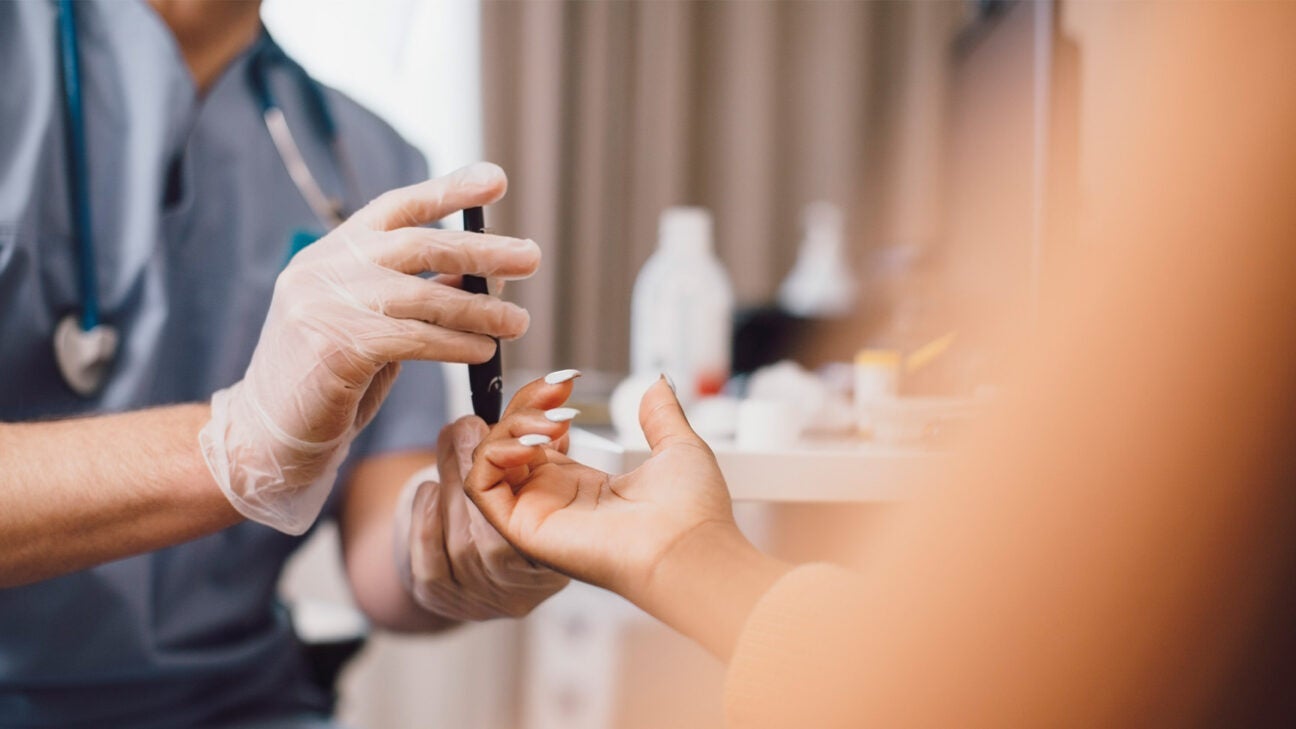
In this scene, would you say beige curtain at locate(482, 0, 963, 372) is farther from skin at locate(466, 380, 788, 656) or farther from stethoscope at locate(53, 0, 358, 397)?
skin at locate(466, 380, 788, 656)

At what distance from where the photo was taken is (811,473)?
603 millimetres

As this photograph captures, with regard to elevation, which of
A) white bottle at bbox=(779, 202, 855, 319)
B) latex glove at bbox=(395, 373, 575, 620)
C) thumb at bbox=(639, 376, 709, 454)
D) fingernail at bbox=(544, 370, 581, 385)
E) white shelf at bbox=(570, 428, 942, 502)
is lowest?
latex glove at bbox=(395, 373, 575, 620)

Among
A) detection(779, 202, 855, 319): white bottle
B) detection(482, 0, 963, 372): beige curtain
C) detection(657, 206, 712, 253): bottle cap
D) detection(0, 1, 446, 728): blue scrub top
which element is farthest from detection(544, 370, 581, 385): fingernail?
detection(482, 0, 963, 372): beige curtain

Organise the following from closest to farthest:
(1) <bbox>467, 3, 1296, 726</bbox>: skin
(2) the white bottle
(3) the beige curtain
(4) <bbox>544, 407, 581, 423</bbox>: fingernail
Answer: (1) <bbox>467, 3, 1296, 726</bbox>: skin → (4) <bbox>544, 407, 581, 423</bbox>: fingernail → (2) the white bottle → (3) the beige curtain

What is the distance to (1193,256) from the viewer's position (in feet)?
1.24

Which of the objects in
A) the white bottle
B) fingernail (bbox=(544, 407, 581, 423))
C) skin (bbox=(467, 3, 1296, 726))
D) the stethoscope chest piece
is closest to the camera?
skin (bbox=(467, 3, 1296, 726))

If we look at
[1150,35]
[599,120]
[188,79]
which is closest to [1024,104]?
[1150,35]

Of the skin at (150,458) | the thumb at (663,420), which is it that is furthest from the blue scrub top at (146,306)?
the thumb at (663,420)

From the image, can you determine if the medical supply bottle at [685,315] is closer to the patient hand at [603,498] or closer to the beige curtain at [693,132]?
the patient hand at [603,498]

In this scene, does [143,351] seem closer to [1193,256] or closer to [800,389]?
[800,389]

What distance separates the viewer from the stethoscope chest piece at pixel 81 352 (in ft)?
2.37

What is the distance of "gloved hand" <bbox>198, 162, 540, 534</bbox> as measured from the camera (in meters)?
0.54

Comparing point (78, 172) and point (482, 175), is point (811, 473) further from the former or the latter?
point (78, 172)

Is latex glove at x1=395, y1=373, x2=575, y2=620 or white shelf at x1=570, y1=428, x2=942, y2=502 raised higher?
white shelf at x1=570, y1=428, x2=942, y2=502
